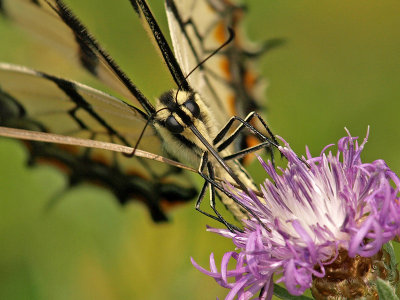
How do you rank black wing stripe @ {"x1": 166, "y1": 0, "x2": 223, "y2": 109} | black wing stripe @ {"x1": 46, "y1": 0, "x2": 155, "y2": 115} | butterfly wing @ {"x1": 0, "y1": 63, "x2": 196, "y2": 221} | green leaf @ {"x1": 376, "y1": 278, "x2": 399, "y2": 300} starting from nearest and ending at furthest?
1. green leaf @ {"x1": 376, "y1": 278, "x2": 399, "y2": 300}
2. black wing stripe @ {"x1": 46, "y1": 0, "x2": 155, "y2": 115}
3. butterfly wing @ {"x1": 0, "y1": 63, "x2": 196, "y2": 221}
4. black wing stripe @ {"x1": 166, "y1": 0, "x2": 223, "y2": 109}

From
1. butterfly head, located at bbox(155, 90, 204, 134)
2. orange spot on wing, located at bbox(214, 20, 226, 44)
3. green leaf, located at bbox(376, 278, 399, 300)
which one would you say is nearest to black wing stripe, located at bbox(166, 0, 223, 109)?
orange spot on wing, located at bbox(214, 20, 226, 44)

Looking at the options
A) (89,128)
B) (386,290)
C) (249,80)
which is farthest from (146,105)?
(386,290)

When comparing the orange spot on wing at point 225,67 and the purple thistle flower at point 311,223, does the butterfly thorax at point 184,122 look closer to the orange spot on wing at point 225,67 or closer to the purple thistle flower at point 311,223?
the purple thistle flower at point 311,223

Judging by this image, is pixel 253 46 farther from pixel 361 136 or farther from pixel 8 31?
pixel 8 31

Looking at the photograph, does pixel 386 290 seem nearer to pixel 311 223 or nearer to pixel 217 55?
pixel 311 223

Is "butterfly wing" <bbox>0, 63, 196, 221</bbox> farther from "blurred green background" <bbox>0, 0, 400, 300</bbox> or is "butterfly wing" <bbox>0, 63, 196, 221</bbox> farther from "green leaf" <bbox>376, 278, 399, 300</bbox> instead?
"green leaf" <bbox>376, 278, 399, 300</bbox>

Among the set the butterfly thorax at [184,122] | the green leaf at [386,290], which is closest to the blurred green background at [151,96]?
the butterfly thorax at [184,122]

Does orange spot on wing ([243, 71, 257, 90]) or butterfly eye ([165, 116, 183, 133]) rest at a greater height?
orange spot on wing ([243, 71, 257, 90])

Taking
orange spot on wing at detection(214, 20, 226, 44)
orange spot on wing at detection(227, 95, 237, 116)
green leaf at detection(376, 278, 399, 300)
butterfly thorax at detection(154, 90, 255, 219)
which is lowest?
green leaf at detection(376, 278, 399, 300)

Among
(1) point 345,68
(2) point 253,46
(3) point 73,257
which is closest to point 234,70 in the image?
(2) point 253,46
